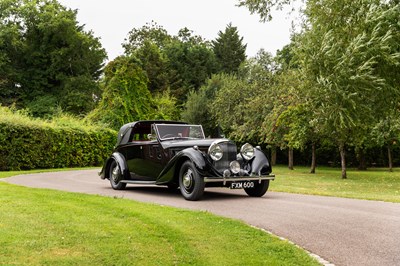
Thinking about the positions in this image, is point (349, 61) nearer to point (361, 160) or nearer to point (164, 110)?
point (361, 160)

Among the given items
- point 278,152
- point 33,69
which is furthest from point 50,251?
point 33,69

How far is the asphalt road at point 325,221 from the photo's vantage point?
561 centimetres

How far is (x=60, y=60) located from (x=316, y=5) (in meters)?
35.4

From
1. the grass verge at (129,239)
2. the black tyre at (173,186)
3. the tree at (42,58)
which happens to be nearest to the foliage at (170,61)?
the tree at (42,58)

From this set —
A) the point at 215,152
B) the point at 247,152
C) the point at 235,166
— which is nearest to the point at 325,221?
the point at 235,166

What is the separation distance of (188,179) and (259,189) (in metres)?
1.93

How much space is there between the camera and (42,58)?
1912 inches

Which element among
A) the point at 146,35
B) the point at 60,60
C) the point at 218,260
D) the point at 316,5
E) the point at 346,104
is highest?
the point at 146,35

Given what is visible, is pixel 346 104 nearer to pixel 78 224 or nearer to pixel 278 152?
pixel 78 224

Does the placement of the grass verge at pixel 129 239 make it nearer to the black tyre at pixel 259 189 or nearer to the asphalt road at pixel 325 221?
the asphalt road at pixel 325 221

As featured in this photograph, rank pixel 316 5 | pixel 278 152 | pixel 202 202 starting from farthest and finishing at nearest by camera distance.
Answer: pixel 278 152
pixel 316 5
pixel 202 202

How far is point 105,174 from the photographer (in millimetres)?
13664

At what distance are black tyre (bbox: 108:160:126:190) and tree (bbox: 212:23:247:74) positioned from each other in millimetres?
56168

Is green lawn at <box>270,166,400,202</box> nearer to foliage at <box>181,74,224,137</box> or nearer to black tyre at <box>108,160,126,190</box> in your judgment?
black tyre at <box>108,160,126,190</box>
